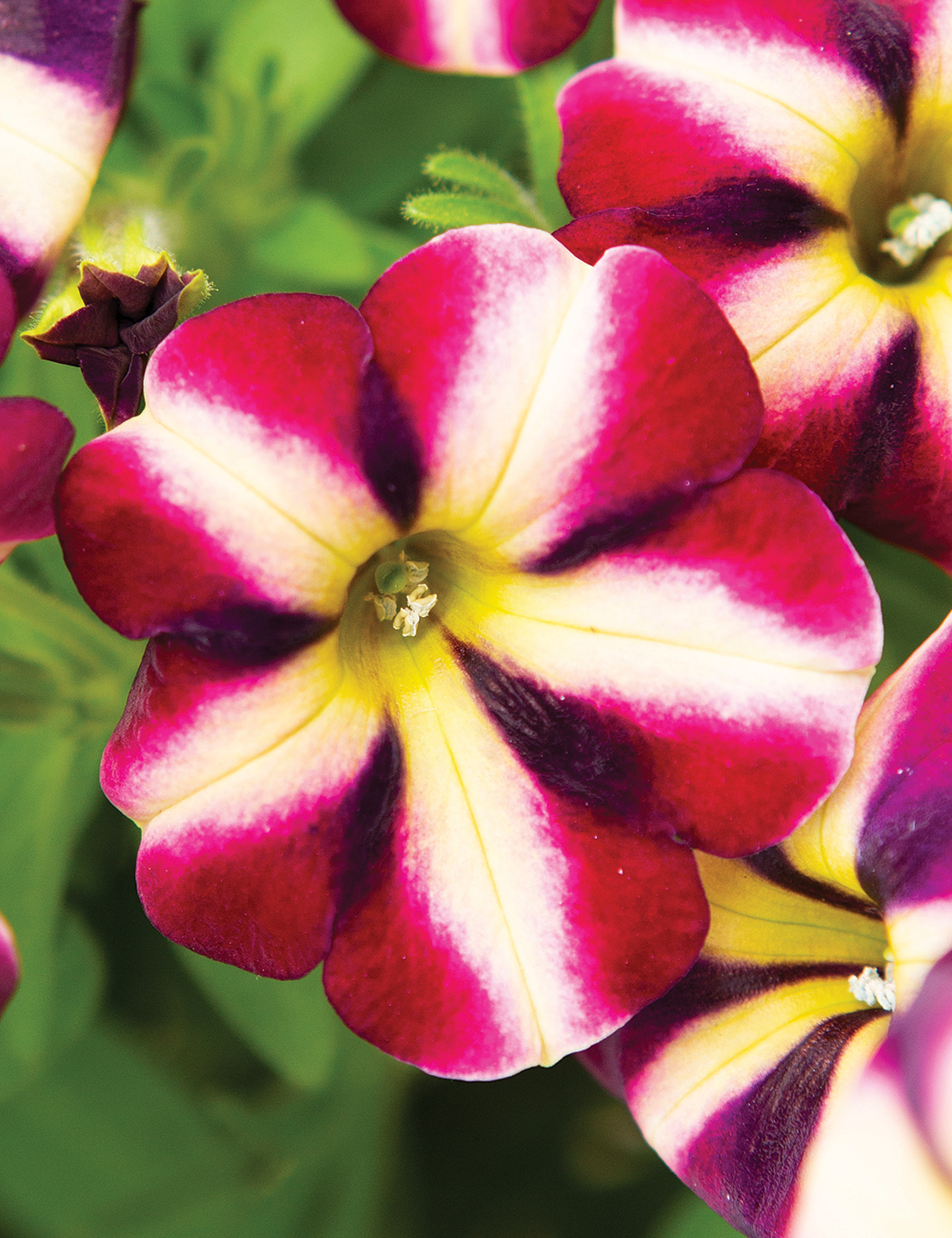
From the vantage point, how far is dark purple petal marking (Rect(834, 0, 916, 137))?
2.39 feet

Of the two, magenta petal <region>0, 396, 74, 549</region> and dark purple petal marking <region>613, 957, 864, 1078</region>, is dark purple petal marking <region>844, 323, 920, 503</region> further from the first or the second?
magenta petal <region>0, 396, 74, 549</region>

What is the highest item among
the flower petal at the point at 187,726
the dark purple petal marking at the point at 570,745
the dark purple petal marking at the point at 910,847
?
the dark purple petal marking at the point at 910,847

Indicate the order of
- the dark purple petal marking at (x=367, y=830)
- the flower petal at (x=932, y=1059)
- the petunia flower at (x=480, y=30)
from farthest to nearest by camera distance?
the petunia flower at (x=480, y=30)
the dark purple petal marking at (x=367, y=830)
the flower petal at (x=932, y=1059)

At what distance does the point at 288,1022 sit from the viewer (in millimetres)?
1006

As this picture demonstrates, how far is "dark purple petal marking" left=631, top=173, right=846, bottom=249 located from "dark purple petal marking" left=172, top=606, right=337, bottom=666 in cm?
28

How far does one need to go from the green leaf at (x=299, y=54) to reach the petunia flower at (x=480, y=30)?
0.38 m

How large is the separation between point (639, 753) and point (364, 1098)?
31.7 inches

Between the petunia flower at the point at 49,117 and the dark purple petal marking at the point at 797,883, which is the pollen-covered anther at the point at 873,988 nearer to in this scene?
the dark purple petal marking at the point at 797,883

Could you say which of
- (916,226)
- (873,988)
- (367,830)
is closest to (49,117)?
(367,830)

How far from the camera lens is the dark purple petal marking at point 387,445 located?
0.60m

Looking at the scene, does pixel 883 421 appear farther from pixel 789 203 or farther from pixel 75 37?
pixel 75 37

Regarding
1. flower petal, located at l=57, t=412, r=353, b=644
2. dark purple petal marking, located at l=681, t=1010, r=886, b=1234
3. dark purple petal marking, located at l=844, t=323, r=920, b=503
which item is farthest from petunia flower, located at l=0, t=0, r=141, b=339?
dark purple petal marking, located at l=681, t=1010, r=886, b=1234

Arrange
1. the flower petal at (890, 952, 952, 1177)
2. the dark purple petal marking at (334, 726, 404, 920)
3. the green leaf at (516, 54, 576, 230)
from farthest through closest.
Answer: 1. the green leaf at (516, 54, 576, 230)
2. the dark purple petal marking at (334, 726, 404, 920)
3. the flower petal at (890, 952, 952, 1177)

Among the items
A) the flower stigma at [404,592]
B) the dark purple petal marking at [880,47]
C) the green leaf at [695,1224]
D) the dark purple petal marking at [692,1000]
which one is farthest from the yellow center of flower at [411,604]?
the green leaf at [695,1224]
